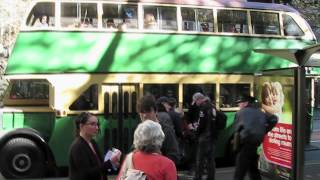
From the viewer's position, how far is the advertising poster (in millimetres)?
8172

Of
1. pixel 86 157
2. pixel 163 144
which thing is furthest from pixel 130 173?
pixel 163 144

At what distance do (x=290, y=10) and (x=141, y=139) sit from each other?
429 inches

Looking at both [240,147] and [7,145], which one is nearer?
[240,147]

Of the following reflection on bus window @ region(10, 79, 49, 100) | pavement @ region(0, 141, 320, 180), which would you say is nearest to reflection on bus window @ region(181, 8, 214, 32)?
pavement @ region(0, 141, 320, 180)

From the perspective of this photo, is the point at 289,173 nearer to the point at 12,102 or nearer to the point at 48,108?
the point at 48,108

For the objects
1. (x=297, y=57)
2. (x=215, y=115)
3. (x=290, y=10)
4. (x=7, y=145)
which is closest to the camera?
(x=297, y=57)

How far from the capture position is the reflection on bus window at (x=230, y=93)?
13000mm

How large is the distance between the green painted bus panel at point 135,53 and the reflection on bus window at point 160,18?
209 mm

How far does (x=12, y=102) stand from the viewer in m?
12.2

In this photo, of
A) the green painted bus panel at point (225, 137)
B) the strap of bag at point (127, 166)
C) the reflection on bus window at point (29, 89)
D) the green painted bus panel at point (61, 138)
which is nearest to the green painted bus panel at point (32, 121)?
the green painted bus panel at point (61, 138)

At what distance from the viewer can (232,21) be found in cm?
1328

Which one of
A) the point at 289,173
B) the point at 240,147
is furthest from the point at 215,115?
the point at 289,173

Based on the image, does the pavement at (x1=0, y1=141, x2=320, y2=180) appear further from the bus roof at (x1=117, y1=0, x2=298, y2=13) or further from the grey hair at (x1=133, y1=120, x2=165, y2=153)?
the grey hair at (x1=133, y1=120, x2=165, y2=153)

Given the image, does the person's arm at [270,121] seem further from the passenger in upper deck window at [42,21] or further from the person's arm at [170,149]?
the passenger in upper deck window at [42,21]
